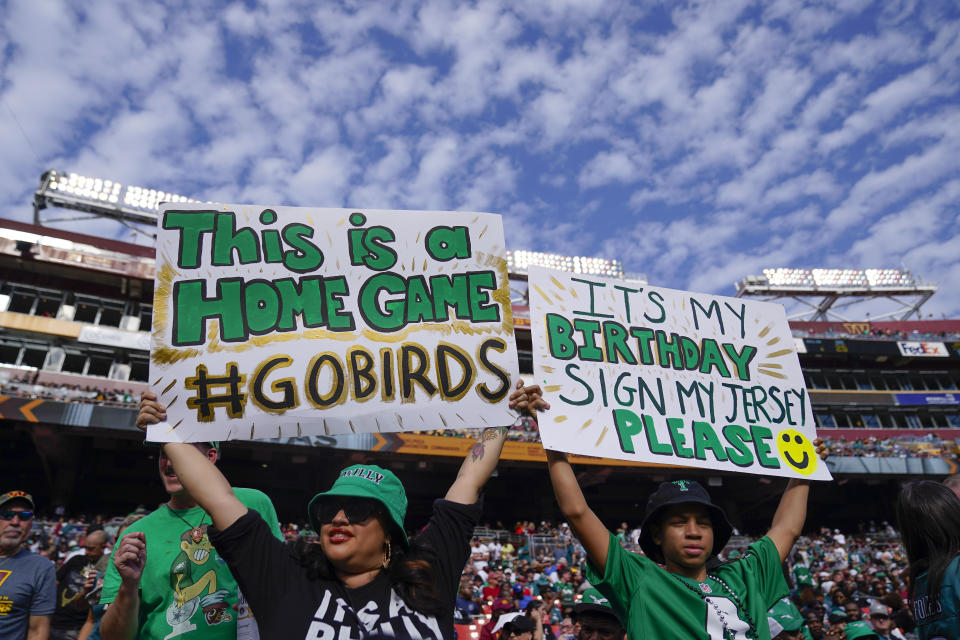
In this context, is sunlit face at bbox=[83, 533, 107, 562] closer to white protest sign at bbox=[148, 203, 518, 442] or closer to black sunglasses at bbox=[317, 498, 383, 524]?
white protest sign at bbox=[148, 203, 518, 442]

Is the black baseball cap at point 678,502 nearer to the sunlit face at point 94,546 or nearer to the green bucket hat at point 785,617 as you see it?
the green bucket hat at point 785,617

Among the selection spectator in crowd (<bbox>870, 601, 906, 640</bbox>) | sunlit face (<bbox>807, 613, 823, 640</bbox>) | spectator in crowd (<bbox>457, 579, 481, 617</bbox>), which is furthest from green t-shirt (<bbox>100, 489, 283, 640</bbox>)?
spectator in crowd (<bbox>457, 579, 481, 617</bbox>)

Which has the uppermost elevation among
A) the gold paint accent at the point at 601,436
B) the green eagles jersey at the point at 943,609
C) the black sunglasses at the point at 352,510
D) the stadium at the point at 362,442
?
the stadium at the point at 362,442

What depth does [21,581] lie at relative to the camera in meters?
3.56

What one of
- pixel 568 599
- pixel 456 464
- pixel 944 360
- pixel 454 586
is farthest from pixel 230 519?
pixel 944 360

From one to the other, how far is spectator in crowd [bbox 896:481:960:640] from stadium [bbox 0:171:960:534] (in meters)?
19.5

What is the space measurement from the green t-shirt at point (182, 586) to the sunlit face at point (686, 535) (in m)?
1.66

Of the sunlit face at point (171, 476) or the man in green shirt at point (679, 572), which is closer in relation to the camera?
the man in green shirt at point (679, 572)

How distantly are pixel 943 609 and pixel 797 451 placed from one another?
4.03ft

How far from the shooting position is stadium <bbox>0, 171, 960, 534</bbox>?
22.4 m

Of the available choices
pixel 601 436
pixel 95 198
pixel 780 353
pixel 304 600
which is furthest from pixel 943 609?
pixel 95 198

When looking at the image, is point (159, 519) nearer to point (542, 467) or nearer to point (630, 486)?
point (542, 467)

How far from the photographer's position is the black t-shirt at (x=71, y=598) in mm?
4875

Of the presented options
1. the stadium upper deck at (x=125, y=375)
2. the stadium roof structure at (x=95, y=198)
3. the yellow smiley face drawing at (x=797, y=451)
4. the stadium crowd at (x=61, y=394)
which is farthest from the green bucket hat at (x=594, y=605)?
the stadium roof structure at (x=95, y=198)
